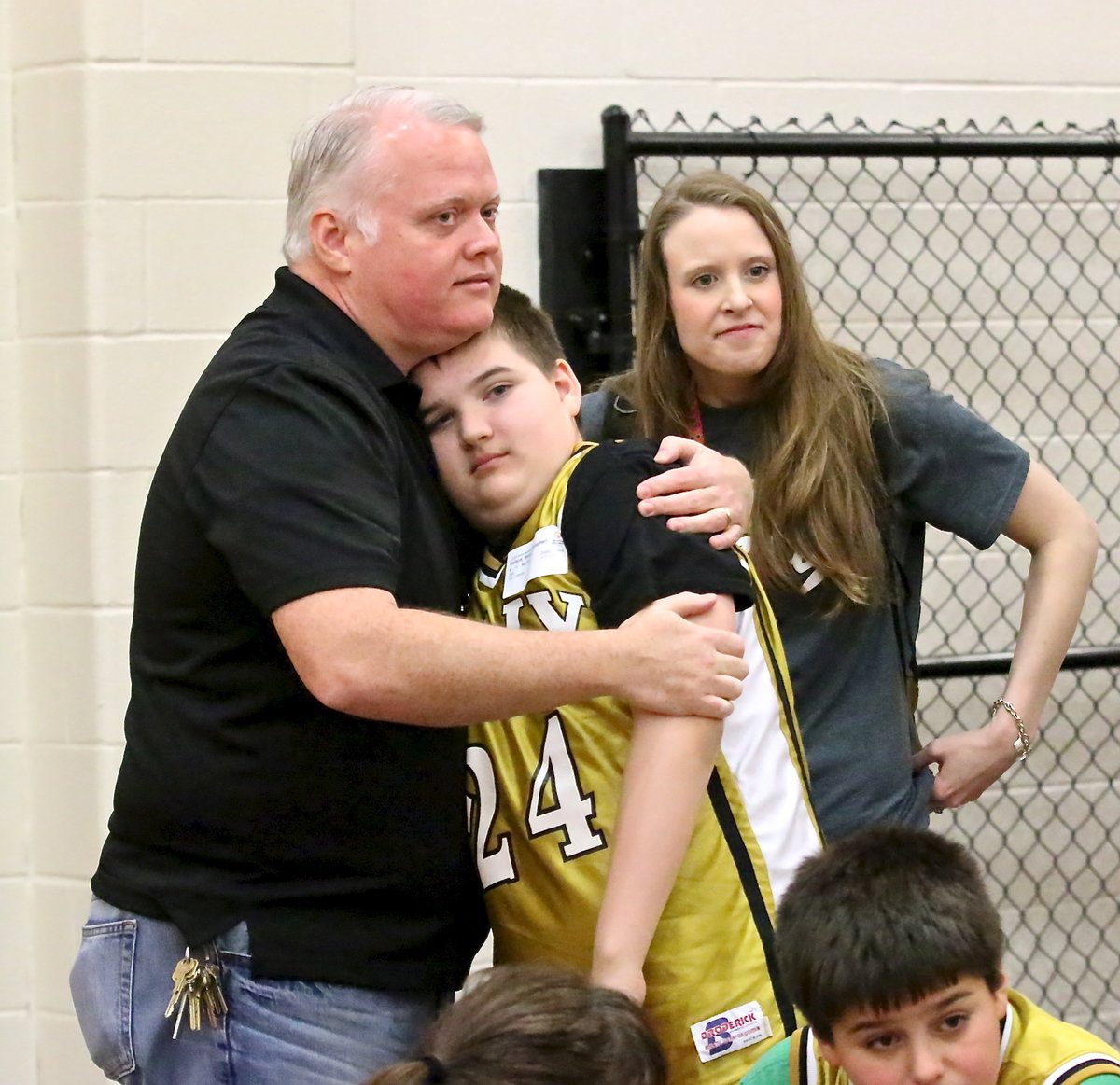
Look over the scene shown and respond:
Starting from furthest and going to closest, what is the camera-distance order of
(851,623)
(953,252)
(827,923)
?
(953,252), (851,623), (827,923)

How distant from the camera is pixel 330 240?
147cm

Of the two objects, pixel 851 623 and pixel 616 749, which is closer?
pixel 616 749

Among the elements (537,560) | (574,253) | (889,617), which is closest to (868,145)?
(574,253)

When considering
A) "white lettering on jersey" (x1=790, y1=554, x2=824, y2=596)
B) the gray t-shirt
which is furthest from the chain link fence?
"white lettering on jersey" (x1=790, y1=554, x2=824, y2=596)

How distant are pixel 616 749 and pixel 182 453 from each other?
0.49 meters

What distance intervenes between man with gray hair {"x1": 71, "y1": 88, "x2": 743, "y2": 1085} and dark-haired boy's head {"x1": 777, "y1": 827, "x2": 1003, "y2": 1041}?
194mm

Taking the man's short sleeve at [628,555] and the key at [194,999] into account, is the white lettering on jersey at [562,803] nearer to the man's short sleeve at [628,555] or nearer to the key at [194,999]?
the man's short sleeve at [628,555]

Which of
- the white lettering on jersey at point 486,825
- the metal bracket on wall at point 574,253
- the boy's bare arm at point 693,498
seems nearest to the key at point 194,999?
the white lettering on jersey at point 486,825

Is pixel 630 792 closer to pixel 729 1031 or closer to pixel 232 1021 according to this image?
pixel 729 1031

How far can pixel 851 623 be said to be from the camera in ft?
6.21

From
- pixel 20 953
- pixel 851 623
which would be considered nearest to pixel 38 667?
pixel 20 953

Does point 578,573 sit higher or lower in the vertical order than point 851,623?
higher

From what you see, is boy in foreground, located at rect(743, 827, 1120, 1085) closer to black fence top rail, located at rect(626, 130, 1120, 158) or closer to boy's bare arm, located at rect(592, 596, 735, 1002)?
boy's bare arm, located at rect(592, 596, 735, 1002)

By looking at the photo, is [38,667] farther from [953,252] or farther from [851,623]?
[953,252]
